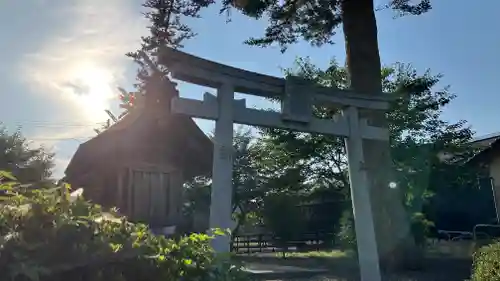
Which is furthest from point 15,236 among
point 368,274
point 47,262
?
point 368,274

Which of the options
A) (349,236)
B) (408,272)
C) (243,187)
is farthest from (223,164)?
(243,187)

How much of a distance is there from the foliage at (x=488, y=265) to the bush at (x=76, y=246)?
4.31m

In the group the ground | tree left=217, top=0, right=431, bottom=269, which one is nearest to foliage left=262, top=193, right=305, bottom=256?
the ground

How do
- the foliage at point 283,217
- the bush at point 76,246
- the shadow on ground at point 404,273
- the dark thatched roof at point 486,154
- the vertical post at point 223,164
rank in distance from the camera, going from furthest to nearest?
the foliage at point 283,217 < the dark thatched roof at point 486,154 < the shadow on ground at point 404,273 < the vertical post at point 223,164 < the bush at point 76,246

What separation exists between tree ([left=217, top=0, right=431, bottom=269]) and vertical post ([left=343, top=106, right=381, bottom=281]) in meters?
1.81

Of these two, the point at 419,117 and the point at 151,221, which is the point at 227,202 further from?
the point at 419,117

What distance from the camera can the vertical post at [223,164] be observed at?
5895mm

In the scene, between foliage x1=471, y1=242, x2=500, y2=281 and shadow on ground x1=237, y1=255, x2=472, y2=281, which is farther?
shadow on ground x1=237, y1=255, x2=472, y2=281

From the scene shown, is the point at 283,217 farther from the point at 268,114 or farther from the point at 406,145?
the point at 268,114

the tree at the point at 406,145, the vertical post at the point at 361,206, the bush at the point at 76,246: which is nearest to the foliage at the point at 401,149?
the tree at the point at 406,145

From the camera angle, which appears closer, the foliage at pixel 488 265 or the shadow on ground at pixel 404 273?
the foliage at pixel 488 265

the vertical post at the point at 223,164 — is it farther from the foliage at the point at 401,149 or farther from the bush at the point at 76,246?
the foliage at the point at 401,149

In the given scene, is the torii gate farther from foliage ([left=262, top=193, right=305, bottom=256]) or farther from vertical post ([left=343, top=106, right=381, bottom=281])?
foliage ([left=262, top=193, right=305, bottom=256])

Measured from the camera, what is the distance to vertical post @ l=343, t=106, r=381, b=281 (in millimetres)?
6957
